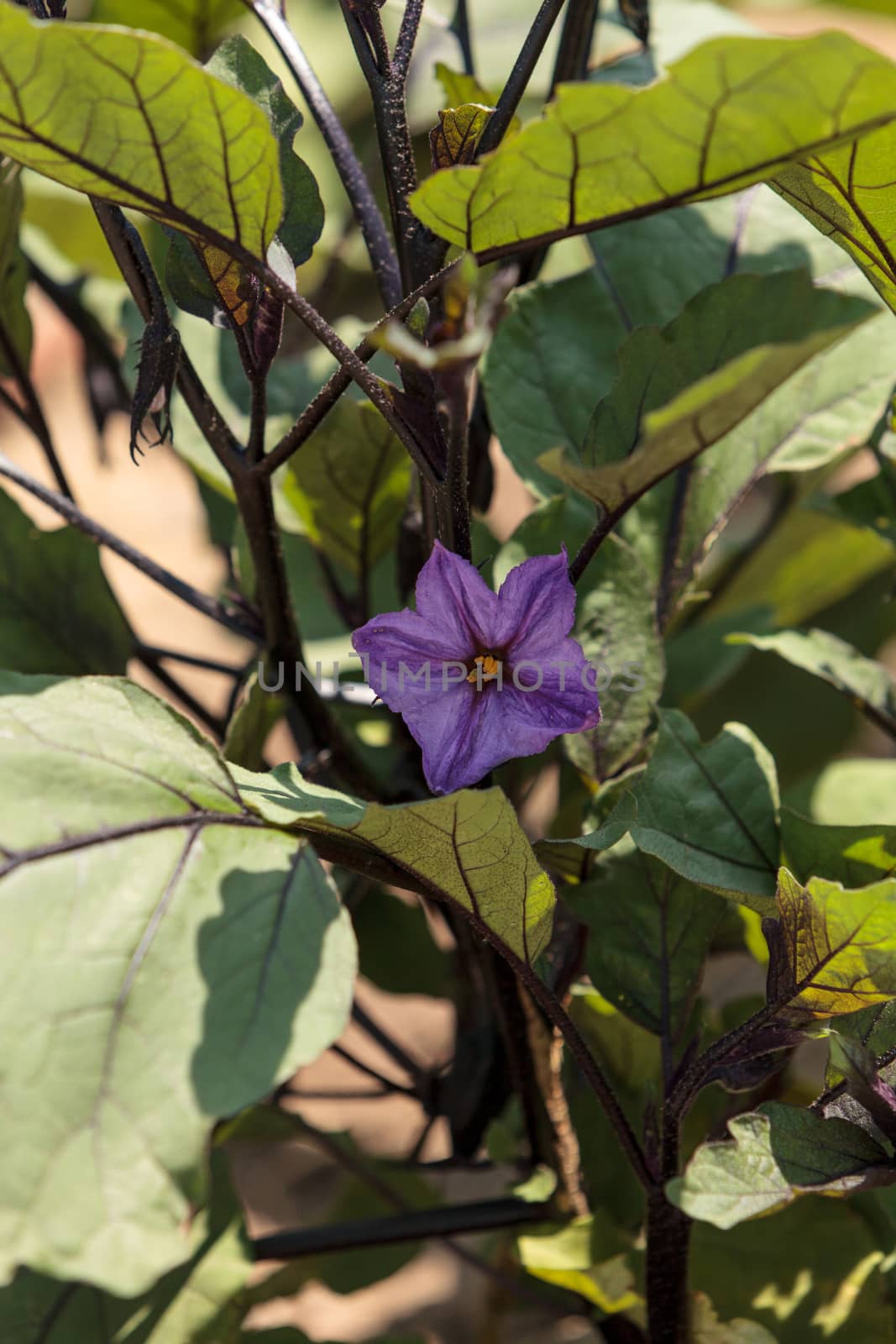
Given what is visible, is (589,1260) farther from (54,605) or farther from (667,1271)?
(54,605)

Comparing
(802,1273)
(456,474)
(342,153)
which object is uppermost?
(342,153)

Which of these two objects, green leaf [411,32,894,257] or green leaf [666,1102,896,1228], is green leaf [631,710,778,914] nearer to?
green leaf [666,1102,896,1228]

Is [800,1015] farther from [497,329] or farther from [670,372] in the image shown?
[497,329]

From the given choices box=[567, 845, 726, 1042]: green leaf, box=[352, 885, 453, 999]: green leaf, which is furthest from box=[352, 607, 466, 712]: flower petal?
box=[352, 885, 453, 999]: green leaf

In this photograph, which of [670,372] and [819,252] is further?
[819,252]

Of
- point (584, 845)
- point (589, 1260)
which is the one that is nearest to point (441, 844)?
point (584, 845)

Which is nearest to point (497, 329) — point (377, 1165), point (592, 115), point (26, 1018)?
point (592, 115)
